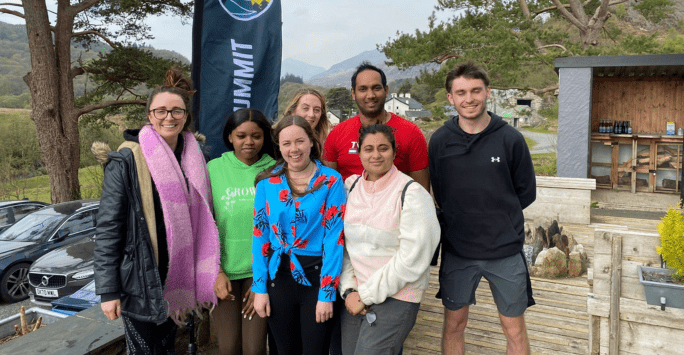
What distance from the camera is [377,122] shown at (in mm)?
2719

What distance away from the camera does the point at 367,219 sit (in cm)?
219

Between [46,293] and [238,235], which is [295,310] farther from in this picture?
[46,293]

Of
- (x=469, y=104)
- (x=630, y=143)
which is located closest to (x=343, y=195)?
(x=469, y=104)

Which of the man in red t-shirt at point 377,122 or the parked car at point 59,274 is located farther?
the parked car at point 59,274

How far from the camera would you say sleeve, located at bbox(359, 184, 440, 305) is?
2080mm

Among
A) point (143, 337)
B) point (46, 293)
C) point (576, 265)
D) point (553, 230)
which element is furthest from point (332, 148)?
point (46, 293)

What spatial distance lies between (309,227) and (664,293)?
1.97 metres

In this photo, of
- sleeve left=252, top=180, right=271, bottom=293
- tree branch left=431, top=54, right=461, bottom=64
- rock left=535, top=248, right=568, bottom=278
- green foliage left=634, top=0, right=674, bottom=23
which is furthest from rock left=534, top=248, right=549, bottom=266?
green foliage left=634, top=0, right=674, bottom=23

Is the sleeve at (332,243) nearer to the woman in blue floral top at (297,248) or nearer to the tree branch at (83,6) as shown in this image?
the woman in blue floral top at (297,248)

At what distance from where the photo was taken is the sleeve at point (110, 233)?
2152 mm

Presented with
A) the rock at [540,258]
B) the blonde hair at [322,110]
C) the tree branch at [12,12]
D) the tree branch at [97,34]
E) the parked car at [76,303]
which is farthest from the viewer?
the tree branch at [97,34]

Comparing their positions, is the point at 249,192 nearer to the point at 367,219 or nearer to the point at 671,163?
the point at 367,219

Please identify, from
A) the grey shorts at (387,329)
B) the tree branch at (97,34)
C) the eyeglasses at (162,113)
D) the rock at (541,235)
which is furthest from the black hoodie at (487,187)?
the tree branch at (97,34)

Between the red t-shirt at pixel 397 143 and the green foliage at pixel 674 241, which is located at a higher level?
the red t-shirt at pixel 397 143
